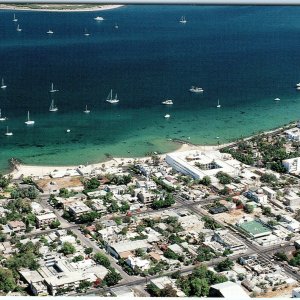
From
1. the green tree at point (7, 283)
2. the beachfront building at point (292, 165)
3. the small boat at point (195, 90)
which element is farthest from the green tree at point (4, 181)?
the small boat at point (195, 90)

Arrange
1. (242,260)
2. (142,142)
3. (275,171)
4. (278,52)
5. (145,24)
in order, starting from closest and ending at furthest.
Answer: (242,260), (275,171), (142,142), (278,52), (145,24)

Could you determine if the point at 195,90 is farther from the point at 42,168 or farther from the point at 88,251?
the point at 88,251

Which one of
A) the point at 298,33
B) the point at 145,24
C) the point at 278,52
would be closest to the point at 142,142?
the point at 278,52

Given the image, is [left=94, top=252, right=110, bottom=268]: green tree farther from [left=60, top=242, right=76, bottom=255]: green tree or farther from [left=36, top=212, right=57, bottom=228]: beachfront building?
[left=36, top=212, right=57, bottom=228]: beachfront building

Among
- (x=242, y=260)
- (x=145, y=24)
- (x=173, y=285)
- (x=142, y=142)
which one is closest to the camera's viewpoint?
(x=173, y=285)

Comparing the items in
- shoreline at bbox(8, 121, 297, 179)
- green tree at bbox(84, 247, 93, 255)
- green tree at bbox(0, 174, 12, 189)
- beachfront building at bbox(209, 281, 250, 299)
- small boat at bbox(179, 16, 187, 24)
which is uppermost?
beachfront building at bbox(209, 281, 250, 299)

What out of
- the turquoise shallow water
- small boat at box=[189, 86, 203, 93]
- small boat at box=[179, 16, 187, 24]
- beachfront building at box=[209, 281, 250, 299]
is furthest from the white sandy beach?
small boat at box=[179, 16, 187, 24]

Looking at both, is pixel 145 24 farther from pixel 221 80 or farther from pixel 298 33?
pixel 221 80
